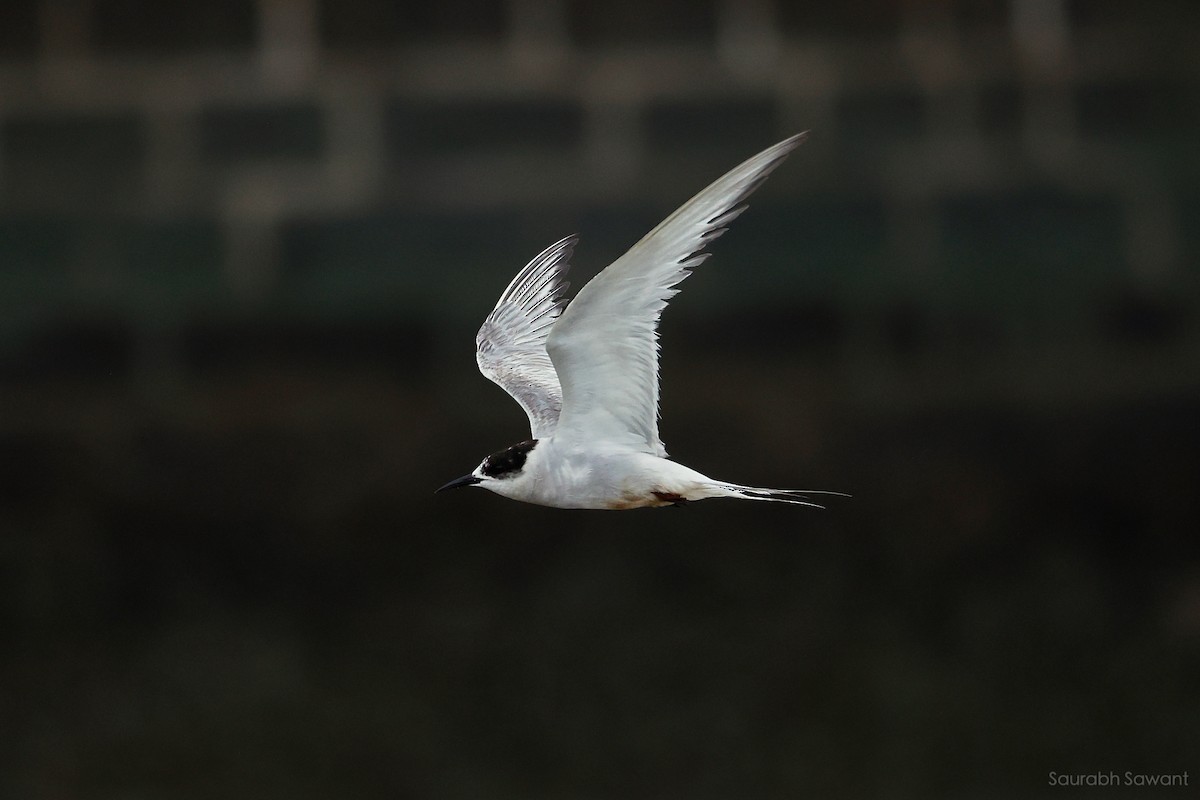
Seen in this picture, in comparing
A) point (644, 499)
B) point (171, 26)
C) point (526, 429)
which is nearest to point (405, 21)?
point (171, 26)

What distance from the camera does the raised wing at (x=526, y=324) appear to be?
149 inches

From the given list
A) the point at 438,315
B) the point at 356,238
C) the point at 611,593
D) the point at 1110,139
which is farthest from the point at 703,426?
the point at 1110,139

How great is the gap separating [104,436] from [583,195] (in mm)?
3192

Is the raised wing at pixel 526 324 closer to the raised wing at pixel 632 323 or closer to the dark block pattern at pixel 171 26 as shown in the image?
the raised wing at pixel 632 323

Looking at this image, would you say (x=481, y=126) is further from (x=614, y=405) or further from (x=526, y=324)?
(x=614, y=405)

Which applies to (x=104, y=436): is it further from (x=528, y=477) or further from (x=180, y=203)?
(x=528, y=477)

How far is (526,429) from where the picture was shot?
9.10m

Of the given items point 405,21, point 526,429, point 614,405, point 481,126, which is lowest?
point 526,429

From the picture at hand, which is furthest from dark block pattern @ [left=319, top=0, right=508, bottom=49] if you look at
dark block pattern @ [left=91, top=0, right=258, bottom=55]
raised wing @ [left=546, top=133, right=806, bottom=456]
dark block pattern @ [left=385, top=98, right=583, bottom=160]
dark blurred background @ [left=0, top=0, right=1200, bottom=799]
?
raised wing @ [left=546, top=133, right=806, bottom=456]

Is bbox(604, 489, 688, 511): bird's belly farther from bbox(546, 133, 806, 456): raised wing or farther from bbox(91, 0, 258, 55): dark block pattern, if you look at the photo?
bbox(91, 0, 258, 55): dark block pattern

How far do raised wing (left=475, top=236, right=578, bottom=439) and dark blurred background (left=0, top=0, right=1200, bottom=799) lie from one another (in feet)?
15.6

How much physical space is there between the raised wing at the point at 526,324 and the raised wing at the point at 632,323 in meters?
0.62

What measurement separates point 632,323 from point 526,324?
3.19ft

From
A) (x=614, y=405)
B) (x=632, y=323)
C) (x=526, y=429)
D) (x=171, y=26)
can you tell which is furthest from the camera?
(x=171, y=26)
